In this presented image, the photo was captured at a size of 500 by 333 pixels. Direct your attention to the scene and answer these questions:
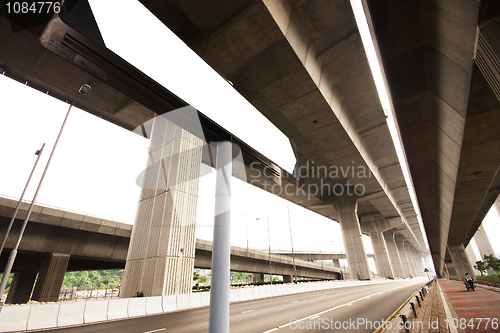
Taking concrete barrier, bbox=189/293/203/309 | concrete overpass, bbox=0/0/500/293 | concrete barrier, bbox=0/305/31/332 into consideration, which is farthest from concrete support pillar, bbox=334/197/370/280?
concrete barrier, bbox=0/305/31/332

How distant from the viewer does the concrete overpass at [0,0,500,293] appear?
5508 mm

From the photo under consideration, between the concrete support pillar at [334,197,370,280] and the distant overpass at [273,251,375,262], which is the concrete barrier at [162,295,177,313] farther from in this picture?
the distant overpass at [273,251,375,262]

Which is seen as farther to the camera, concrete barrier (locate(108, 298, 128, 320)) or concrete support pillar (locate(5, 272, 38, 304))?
concrete support pillar (locate(5, 272, 38, 304))

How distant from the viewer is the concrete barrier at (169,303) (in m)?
14.5

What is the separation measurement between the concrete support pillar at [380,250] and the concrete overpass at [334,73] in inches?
1256

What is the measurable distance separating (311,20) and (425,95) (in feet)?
22.9

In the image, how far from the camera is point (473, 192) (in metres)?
19.1

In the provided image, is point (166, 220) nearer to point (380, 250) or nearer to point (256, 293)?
point (256, 293)

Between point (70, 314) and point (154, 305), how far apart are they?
4365mm

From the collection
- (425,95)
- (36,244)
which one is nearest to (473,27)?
(425,95)

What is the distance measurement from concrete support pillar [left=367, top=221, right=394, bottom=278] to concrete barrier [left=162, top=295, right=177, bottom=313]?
45.7 m

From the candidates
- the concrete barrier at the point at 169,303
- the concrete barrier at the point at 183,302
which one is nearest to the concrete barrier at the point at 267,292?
the concrete barrier at the point at 183,302

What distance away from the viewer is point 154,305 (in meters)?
14.0

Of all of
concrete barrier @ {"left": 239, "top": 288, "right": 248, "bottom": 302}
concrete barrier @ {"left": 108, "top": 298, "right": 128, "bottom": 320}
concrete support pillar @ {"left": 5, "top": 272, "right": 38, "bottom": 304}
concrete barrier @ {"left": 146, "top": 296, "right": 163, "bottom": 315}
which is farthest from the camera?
concrete support pillar @ {"left": 5, "top": 272, "right": 38, "bottom": 304}
